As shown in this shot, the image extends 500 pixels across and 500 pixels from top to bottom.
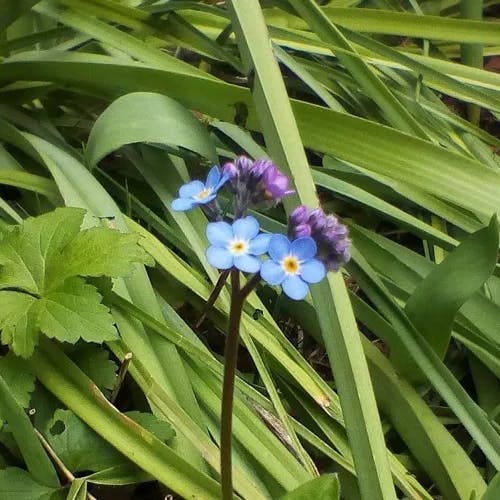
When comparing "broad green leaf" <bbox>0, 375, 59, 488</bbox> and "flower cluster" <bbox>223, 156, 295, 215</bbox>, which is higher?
"flower cluster" <bbox>223, 156, 295, 215</bbox>

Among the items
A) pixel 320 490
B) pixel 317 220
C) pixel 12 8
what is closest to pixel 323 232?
pixel 317 220

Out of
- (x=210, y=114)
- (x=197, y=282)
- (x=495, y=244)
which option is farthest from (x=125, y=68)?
(x=495, y=244)

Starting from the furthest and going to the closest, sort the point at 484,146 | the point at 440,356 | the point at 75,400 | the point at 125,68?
the point at 484,146, the point at 125,68, the point at 440,356, the point at 75,400

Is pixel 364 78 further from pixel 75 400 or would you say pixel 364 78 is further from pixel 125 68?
pixel 75 400

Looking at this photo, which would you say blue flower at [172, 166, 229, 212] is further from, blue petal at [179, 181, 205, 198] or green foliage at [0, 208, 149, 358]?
green foliage at [0, 208, 149, 358]

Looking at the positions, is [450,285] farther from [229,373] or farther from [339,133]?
[229,373]

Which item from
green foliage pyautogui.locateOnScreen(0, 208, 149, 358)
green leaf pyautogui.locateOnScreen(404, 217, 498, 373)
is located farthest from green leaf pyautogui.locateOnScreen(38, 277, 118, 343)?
green leaf pyautogui.locateOnScreen(404, 217, 498, 373)
